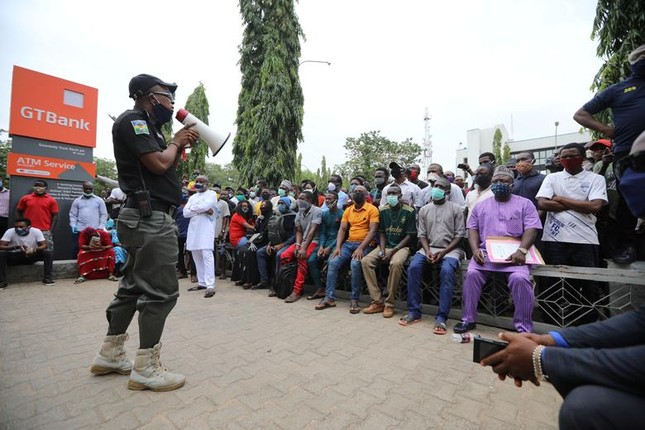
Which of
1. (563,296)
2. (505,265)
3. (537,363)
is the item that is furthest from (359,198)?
(537,363)

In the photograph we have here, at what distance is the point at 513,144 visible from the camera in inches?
1753

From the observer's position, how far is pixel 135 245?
2422 mm

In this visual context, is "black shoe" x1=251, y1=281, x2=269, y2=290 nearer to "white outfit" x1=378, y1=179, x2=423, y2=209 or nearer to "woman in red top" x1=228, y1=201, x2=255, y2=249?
"woman in red top" x1=228, y1=201, x2=255, y2=249

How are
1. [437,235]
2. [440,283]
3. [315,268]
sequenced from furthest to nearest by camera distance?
[315,268] → [437,235] → [440,283]

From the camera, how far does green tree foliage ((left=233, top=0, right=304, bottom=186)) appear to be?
1420cm

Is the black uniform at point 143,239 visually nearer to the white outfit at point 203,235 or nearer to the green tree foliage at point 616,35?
the white outfit at point 203,235

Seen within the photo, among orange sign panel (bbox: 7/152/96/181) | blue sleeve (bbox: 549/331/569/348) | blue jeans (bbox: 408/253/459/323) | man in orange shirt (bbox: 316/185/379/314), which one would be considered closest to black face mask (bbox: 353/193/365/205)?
man in orange shirt (bbox: 316/185/379/314)

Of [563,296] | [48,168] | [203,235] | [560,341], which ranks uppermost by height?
[48,168]

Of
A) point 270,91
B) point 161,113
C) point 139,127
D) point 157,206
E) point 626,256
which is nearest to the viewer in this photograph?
point 139,127

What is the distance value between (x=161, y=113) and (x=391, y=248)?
138 inches

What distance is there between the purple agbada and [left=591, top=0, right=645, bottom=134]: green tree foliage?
4.02 meters

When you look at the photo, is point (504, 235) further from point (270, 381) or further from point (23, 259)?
point (23, 259)

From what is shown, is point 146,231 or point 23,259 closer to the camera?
point 146,231

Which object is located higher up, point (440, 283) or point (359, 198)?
point (359, 198)
